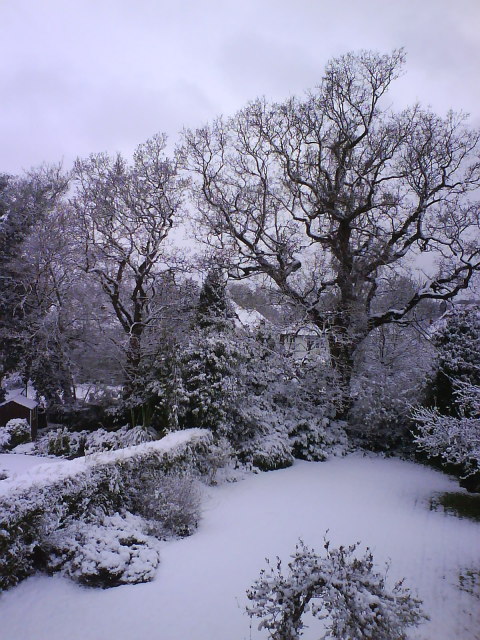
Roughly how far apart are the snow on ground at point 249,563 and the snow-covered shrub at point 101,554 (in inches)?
4.9

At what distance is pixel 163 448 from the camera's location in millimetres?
7586

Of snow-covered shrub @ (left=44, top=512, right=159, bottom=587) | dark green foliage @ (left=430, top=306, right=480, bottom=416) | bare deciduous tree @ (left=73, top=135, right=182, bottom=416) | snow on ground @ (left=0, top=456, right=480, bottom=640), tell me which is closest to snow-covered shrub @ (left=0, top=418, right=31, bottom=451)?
bare deciduous tree @ (left=73, top=135, right=182, bottom=416)

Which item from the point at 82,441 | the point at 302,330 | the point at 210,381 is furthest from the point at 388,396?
the point at 82,441

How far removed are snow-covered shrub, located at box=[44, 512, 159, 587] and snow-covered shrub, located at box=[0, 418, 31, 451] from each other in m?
9.04

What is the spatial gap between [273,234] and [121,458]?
10.9 metres

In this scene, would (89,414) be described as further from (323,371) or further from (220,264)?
(323,371)

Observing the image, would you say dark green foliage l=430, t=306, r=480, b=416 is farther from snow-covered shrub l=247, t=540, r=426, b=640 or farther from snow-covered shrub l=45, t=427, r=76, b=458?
snow-covered shrub l=45, t=427, r=76, b=458

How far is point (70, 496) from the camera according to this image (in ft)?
17.4

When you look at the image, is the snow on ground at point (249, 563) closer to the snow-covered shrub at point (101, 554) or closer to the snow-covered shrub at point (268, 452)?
the snow-covered shrub at point (101, 554)

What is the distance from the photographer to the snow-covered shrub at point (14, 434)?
12.9 m

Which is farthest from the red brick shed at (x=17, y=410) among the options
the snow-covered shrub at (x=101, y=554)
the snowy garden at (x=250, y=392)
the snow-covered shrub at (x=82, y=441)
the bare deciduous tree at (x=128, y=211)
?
the snow-covered shrub at (x=101, y=554)

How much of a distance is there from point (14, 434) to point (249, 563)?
10832 mm

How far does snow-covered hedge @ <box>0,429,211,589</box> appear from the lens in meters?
4.48

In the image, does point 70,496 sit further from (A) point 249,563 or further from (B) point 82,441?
(B) point 82,441
